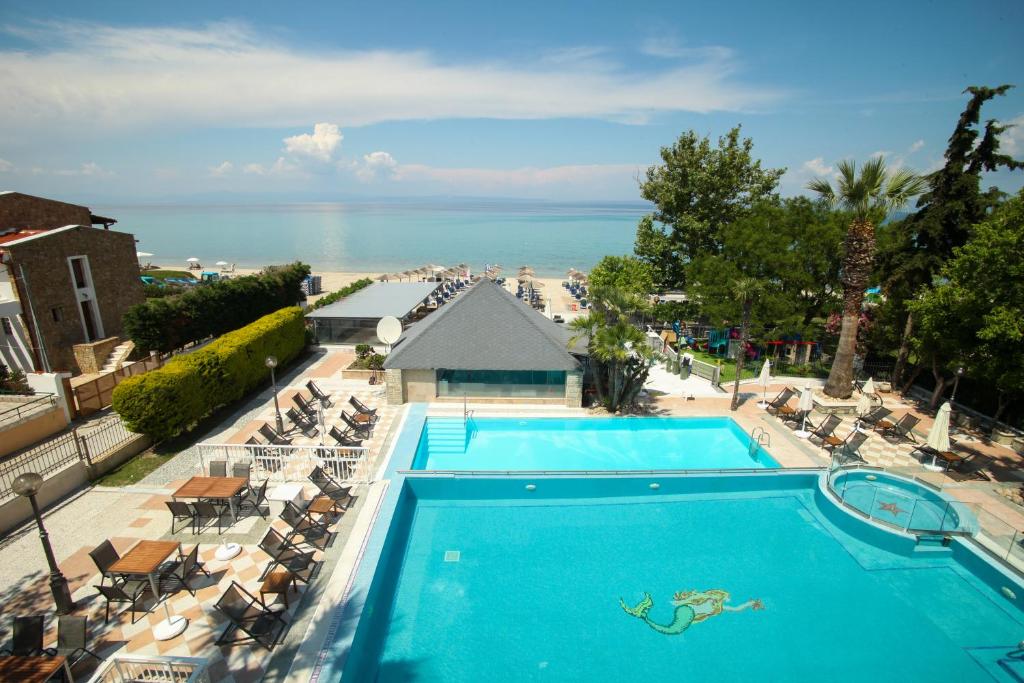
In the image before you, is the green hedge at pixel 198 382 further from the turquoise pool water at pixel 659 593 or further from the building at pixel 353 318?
the turquoise pool water at pixel 659 593

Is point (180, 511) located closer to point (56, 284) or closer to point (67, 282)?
point (56, 284)

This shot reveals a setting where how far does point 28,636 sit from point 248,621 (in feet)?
9.70

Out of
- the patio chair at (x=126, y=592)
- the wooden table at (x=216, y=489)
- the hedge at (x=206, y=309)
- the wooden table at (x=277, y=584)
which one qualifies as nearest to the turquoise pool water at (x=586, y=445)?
the wooden table at (x=216, y=489)

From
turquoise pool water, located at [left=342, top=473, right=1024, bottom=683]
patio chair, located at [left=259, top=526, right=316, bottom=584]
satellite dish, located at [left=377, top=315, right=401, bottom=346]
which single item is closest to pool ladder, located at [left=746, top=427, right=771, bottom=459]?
turquoise pool water, located at [left=342, top=473, right=1024, bottom=683]

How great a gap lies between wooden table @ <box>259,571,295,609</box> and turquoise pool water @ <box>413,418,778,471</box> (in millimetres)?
6126

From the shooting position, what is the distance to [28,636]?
23.8 ft

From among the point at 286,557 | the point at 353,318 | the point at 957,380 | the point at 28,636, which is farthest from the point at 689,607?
the point at 353,318

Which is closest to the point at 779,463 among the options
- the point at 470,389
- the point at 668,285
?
the point at 470,389

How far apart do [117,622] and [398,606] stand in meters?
4.61

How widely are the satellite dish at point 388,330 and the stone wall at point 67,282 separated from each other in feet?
40.7

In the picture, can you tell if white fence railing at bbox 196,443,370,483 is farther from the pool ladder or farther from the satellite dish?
the pool ladder

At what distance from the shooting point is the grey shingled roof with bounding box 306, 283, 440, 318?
26.9 m

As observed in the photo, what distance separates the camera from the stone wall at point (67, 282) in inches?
731

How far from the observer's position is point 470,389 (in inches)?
747
